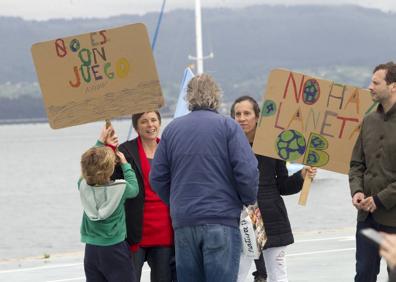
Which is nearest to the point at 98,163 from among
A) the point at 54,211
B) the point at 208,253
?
the point at 208,253

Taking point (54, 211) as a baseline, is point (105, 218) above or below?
above

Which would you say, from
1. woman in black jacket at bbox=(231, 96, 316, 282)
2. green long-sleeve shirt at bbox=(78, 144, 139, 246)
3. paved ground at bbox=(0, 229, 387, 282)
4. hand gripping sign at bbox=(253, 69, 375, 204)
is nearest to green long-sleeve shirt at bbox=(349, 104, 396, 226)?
hand gripping sign at bbox=(253, 69, 375, 204)

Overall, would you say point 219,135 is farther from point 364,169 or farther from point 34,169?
point 34,169

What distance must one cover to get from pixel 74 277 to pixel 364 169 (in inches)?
146

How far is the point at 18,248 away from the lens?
27.4 m

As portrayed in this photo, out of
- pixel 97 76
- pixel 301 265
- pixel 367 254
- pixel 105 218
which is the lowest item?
pixel 301 265

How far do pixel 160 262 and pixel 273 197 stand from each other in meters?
1.04

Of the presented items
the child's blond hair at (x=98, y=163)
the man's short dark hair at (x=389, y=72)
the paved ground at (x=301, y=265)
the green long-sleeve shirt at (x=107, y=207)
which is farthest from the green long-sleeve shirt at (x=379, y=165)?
the paved ground at (x=301, y=265)

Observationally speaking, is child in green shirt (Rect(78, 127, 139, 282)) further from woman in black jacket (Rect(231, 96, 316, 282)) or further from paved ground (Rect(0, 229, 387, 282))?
paved ground (Rect(0, 229, 387, 282))

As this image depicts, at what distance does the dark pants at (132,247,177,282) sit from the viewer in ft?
24.9

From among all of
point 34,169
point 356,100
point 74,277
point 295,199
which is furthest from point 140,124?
point 34,169

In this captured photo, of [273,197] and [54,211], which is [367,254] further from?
[54,211]

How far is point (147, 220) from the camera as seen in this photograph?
7.58 metres

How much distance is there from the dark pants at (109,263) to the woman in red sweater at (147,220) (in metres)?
0.16
